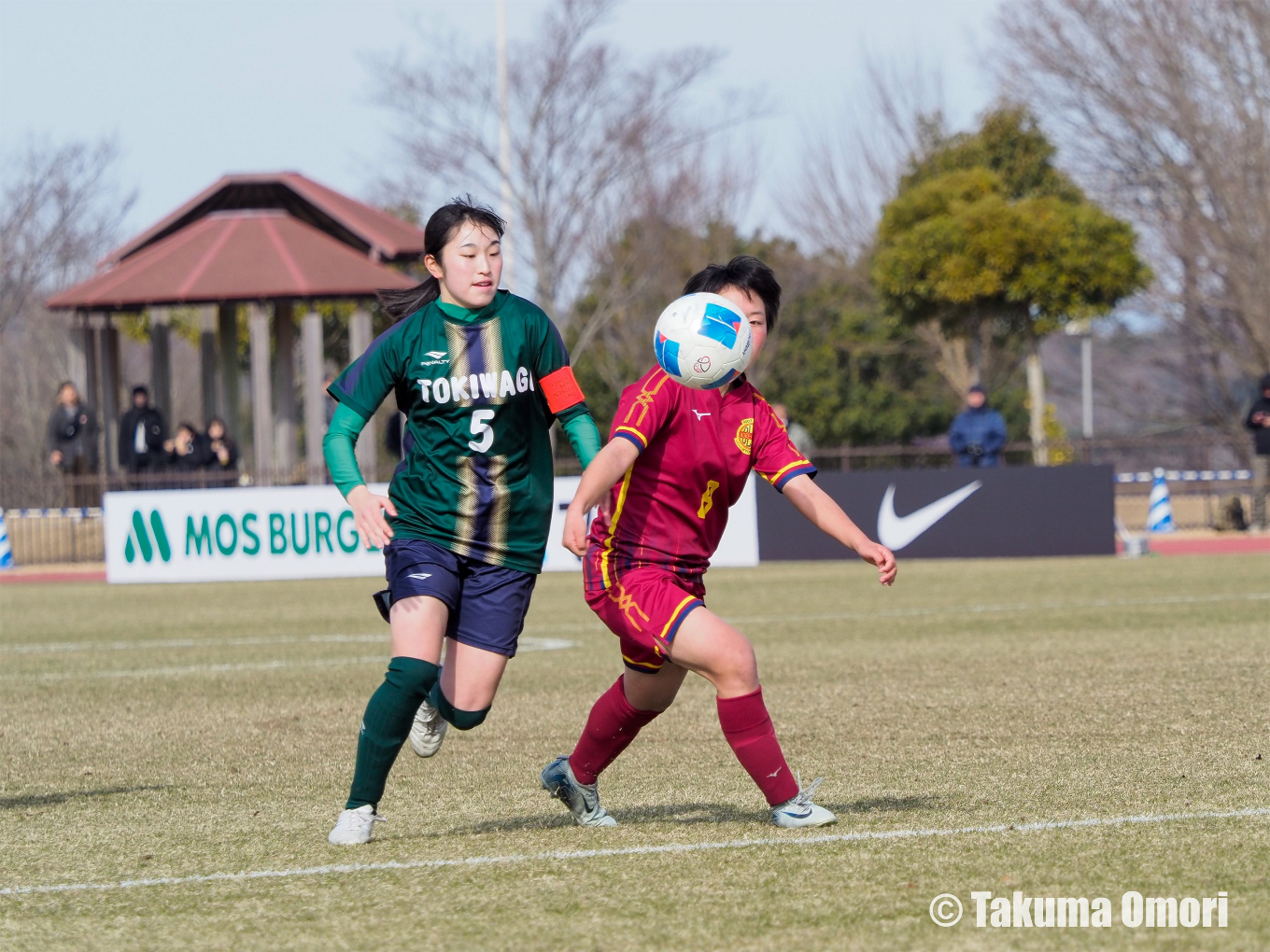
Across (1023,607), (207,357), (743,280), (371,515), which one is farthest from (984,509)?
(207,357)

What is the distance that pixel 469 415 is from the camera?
4.84 m

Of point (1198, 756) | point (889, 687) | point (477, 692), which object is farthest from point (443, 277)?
point (889, 687)

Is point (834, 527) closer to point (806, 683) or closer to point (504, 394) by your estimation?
point (504, 394)

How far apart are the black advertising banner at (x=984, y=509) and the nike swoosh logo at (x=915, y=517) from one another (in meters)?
0.01

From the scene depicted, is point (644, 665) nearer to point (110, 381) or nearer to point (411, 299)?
point (411, 299)

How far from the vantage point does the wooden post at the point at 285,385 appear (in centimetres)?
2755

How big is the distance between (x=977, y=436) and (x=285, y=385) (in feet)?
44.0

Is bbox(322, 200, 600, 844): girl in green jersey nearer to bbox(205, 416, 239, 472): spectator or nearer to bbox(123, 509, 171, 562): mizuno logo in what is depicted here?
bbox(123, 509, 171, 562): mizuno logo

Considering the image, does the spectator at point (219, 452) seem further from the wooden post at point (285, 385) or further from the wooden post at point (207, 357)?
the wooden post at point (207, 357)

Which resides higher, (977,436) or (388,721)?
(977,436)

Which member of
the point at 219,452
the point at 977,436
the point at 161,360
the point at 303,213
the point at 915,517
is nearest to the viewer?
the point at 915,517

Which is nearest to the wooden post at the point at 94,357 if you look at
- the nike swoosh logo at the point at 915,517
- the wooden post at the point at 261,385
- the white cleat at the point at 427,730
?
the wooden post at the point at 261,385

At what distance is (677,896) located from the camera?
12.9ft

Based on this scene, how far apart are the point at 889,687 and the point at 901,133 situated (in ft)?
112
